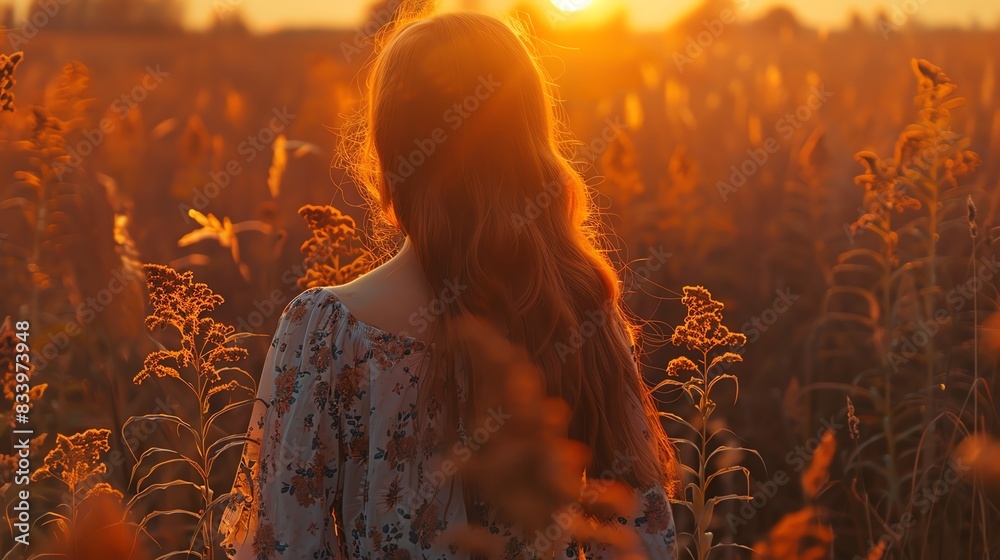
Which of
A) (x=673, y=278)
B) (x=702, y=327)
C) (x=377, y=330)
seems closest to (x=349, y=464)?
(x=377, y=330)

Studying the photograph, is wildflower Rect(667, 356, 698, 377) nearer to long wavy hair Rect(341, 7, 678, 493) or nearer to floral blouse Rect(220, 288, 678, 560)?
long wavy hair Rect(341, 7, 678, 493)

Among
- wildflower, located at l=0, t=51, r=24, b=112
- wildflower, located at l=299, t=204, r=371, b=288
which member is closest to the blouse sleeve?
wildflower, located at l=299, t=204, r=371, b=288

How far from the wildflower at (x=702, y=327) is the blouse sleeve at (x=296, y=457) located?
28.1 inches

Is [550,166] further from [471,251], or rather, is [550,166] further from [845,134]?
[845,134]

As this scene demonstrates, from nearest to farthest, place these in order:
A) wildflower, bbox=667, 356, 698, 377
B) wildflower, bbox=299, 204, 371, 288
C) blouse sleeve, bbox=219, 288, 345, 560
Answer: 1. blouse sleeve, bbox=219, 288, 345, 560
2. wildflower, bbox=667, 356, 698, 377
3. wildflower, bbox=299, 204, 371, 288

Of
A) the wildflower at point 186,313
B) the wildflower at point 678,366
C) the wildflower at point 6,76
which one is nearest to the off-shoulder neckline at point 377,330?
the wildflower at point 186,313

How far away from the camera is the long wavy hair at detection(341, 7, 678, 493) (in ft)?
5.22

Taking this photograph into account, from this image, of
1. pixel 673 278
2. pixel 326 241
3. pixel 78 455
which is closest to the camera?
pixel 78 455

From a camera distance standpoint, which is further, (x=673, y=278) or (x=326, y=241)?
(x=673, y=278)

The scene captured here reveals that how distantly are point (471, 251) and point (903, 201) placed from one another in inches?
65.6

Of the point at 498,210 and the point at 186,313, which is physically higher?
the point at 498,210

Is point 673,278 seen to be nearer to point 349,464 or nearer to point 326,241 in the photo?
point 326,241

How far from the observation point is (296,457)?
1570 mm

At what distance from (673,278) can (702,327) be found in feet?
8.05
